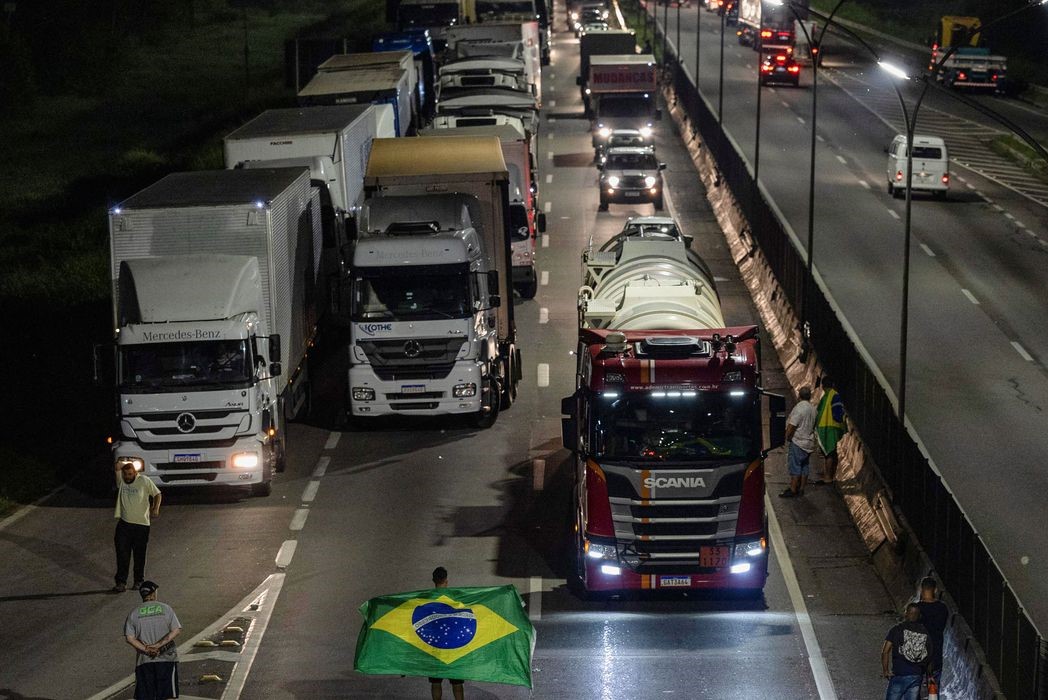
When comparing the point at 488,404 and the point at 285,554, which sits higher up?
the point at 488,404

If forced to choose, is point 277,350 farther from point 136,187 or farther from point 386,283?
point 136,187

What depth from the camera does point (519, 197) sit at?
125ft

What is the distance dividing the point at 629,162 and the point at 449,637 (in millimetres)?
38854

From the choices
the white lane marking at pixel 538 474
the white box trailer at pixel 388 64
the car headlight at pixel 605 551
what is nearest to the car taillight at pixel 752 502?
the car headlight at pixel 605 551

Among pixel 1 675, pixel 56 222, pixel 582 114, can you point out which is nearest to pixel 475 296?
pixel 1 675

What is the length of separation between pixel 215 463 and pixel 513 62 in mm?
34118

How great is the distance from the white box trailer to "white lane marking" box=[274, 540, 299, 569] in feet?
106

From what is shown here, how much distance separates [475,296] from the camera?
27266 mm

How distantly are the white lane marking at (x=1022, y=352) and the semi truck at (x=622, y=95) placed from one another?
27.7 meters

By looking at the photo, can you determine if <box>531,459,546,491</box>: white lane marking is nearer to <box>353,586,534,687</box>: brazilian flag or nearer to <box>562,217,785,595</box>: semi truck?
<box>562,217,785,595</box>: semi truck

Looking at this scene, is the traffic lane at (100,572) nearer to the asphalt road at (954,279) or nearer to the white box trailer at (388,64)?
the asphalt road at (954,279)

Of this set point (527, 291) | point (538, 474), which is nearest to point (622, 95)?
point (527, 291)

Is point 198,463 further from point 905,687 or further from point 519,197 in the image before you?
point 519,197

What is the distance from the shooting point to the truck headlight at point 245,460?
23.5m
